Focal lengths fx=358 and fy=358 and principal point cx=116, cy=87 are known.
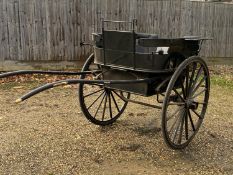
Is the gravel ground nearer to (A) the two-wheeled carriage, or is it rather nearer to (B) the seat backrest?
(A) the two-wheeled carriage

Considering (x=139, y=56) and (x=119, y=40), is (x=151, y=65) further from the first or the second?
(x=119, y=40)

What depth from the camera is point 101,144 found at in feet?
16.8

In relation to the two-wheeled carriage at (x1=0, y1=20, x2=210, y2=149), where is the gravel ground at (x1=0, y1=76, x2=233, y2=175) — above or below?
below

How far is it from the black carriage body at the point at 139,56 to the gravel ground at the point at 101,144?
2.84ft

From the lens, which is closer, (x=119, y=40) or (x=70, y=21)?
(x=119, y=40)

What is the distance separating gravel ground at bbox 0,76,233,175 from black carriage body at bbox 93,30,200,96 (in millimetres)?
865

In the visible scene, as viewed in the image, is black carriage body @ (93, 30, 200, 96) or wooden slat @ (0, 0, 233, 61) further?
wooden slat @ (0, 0, 233, 61)

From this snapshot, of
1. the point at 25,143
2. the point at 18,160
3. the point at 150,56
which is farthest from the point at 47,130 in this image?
the point at 150,56

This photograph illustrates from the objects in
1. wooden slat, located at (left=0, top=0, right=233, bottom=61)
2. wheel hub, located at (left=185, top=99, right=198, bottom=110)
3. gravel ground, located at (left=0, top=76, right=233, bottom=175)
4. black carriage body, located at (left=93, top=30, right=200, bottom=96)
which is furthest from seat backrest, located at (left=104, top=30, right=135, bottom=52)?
wooden slat, located at (left=0, top=0, right=233, bottom=61)

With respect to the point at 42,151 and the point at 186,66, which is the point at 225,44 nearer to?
the point at 186,66

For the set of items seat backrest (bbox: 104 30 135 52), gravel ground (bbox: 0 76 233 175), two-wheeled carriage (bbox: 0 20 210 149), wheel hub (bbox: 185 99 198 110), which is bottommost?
gravel ground (bbox: 0 76 233 175)

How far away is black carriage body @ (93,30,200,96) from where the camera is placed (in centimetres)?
447

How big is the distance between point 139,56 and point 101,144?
144 cm

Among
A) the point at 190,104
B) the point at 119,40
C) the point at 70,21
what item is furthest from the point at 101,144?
the point at 70,21
